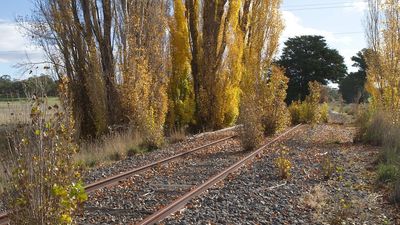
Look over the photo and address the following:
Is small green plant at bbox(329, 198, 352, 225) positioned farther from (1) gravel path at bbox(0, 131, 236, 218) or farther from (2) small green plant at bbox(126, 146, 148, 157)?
(2) small green plant at bbox(126, 146, 148, 157)

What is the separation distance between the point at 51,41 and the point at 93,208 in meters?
14.2

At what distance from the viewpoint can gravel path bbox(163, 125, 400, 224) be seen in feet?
23.3

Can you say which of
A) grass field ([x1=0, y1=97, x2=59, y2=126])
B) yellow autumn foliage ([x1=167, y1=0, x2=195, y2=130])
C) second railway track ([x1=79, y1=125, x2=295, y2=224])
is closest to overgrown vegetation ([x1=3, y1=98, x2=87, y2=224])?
grass field ([x1=0, y1=97, x2=59, y2=126])

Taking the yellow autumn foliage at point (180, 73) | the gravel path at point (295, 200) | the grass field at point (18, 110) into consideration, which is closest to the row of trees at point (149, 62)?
the yellow autumn foliage at point (180, 73)

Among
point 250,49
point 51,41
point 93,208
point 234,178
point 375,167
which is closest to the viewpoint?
point 93,208

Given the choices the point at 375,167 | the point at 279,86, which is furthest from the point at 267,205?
the point at 279,86

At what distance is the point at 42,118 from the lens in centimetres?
527

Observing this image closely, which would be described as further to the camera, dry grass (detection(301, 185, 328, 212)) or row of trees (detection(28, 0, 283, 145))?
row of trees (detection(28, 0, 283, 145))

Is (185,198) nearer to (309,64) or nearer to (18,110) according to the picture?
(18,110)

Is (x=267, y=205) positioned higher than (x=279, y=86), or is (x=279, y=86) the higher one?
(x=279, y=86)

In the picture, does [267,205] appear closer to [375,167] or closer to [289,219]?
[289,219]

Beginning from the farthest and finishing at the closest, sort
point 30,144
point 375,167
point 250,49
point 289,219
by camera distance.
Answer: point 250,49 → point 375,167 → point 289,219 → point 30,144

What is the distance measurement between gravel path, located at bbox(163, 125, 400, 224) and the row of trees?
763 cm

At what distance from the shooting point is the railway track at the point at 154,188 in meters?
7.38
